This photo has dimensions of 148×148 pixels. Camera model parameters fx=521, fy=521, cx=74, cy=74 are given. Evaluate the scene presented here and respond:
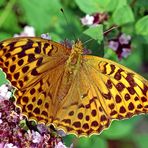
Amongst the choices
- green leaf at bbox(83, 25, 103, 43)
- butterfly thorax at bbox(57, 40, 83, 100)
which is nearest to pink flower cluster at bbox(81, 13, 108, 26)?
green leaf at bbox(83, 25, 103, 43)

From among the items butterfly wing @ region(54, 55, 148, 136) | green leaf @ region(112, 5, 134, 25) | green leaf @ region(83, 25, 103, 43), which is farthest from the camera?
green leaf @ region(112, 5, 134, 25)

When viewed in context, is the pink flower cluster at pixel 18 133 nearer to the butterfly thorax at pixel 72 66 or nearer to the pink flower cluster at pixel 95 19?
the butterfly thorax at pixel 72 66

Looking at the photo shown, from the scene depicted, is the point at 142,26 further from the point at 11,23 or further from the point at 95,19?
the point at 11,23

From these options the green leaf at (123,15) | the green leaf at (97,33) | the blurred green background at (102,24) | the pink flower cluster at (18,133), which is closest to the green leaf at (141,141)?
the blurred green background at (102,24)

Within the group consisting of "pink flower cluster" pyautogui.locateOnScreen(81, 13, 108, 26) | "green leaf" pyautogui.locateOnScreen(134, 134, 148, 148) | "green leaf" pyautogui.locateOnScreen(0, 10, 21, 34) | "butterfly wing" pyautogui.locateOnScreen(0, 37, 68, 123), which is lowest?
"butterfly wing" pyautogui.locateOnScreen(0, 37, 68, 123)

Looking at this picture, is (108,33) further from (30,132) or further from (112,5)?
(30,132)

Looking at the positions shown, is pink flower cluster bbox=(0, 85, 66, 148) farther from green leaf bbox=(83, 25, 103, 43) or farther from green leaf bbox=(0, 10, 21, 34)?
green leaf bbox=(0, 10, 21, 34)
